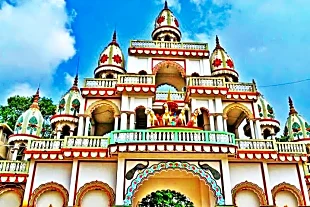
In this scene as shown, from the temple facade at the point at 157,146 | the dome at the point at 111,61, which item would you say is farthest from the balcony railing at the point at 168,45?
the dome at the point at 111,61

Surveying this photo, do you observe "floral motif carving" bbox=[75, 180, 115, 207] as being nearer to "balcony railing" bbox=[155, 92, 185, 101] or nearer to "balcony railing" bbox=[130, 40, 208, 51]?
"balcony railing" bbox=[155, 92, 185, 101]

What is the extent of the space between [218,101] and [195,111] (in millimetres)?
1522

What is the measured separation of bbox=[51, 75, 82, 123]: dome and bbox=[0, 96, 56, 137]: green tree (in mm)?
6706

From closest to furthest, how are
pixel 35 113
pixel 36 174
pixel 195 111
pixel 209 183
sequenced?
pixel 209 183 → pixel 36 174 → pixel 195 111 → pixel 35 113

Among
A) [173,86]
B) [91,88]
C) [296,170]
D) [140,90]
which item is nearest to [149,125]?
[140,90]

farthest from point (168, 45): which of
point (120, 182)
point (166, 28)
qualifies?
point (120, 182)

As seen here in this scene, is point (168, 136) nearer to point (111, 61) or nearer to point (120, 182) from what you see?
point (120, 182)

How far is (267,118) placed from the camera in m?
17.9

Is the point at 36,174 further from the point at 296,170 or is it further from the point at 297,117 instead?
the point at 297,117

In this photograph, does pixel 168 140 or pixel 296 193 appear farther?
pixel 296 193

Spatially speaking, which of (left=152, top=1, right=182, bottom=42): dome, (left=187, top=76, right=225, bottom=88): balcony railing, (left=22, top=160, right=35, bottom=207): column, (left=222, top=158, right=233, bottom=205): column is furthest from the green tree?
(left=222, top=158, right=233, bottom=205): column

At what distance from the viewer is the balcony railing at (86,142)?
13734 mm

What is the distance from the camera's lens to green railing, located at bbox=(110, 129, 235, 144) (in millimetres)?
12703

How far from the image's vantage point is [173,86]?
19.8m
